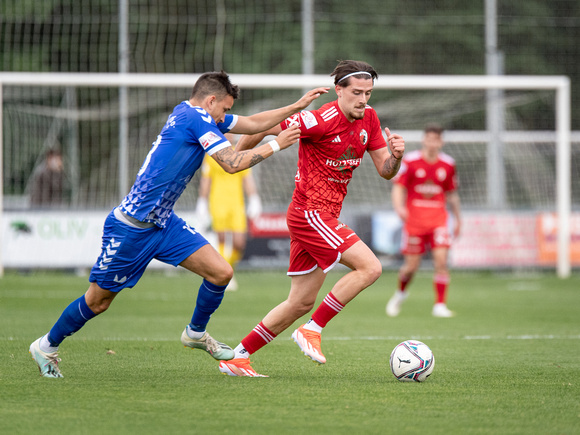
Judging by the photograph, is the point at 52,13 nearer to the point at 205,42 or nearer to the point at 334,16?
the point at 205,42

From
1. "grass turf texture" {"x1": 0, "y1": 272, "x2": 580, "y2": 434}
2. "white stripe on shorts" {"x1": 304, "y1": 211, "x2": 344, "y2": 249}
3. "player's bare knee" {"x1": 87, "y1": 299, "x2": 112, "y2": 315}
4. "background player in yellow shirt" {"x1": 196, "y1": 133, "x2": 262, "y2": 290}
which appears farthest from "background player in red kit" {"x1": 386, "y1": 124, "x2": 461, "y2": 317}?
"player's bare knee" {"x1": 87, "y1": 299, "x2": 112, "y2": 315}

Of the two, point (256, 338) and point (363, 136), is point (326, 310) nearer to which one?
point (256, 338)

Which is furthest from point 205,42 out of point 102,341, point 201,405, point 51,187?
point 201,405

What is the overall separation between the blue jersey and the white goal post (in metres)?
8.28

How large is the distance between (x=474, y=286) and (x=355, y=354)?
27.6ft

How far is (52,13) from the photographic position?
19219 mm

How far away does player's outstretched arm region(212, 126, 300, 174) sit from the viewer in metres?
5.54

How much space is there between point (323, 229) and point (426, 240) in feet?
17.3

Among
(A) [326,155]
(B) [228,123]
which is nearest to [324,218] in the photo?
(A) [326,155]

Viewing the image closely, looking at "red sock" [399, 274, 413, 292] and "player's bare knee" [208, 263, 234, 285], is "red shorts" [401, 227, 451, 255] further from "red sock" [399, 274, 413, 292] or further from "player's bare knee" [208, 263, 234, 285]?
"player's bare knee" [208, 263, 234, 285]

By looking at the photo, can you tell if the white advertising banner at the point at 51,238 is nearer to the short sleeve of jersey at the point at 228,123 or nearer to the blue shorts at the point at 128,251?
the short sleeve of jersey at the point at 228,123

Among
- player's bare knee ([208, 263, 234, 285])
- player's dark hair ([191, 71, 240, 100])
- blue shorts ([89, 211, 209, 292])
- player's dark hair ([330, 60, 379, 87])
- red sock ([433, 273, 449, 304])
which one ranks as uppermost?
player's dark hair ([330, 60, 379, 87])

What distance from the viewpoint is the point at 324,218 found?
20.0 ft

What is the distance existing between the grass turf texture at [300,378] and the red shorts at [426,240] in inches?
31.2
